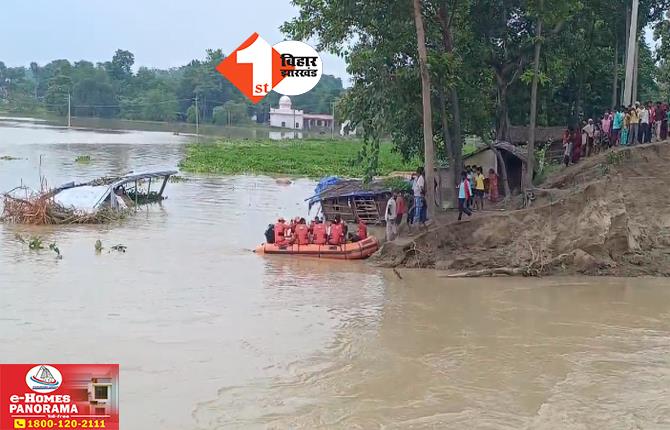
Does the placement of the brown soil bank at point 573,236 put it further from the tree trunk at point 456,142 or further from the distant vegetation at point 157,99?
the distant vegetation at point 157,99

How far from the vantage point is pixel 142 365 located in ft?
31.6

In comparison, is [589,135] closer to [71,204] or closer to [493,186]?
[493,186]

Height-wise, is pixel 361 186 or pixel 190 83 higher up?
pixel 190 83

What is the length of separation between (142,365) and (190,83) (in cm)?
10935

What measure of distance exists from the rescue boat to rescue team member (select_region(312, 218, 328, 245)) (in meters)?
0.21

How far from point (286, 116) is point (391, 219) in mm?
92468

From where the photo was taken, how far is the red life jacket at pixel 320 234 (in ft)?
59.8

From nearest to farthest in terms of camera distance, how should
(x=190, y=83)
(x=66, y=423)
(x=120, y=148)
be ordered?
(x=66, y=423)
(x=120, y=148)
(x=190, y=83)

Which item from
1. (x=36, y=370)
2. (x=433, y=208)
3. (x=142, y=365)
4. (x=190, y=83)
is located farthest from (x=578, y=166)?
(x=190, y=83)

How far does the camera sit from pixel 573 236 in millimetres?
16359

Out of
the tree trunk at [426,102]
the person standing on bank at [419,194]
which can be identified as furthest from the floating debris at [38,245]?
the tree trunk at [426,102]

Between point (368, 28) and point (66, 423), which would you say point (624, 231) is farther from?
point (66, 423)

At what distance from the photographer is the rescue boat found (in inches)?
701

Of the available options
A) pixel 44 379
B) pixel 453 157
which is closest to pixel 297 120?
pixel 453 157
